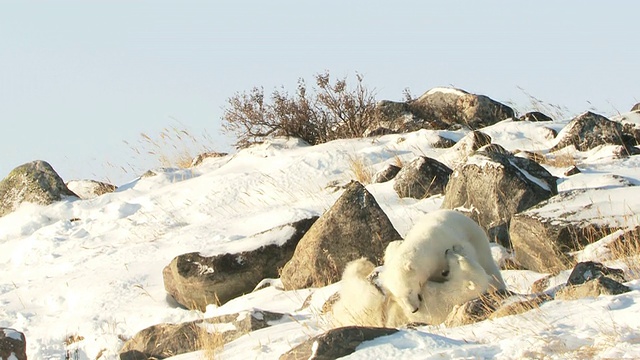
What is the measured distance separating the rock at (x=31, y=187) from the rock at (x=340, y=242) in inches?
247

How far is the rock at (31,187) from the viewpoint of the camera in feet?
46.4

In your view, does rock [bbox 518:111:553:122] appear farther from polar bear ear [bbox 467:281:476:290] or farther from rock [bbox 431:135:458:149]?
polar bear ear [bbox 467:281:476:290]

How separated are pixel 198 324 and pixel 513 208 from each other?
138 inches

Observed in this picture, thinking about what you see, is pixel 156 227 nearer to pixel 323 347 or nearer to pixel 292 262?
pixel 292 262

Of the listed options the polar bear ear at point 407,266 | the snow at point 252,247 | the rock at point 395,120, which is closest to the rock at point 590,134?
the snow at point 252,247

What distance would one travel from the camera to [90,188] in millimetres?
15461

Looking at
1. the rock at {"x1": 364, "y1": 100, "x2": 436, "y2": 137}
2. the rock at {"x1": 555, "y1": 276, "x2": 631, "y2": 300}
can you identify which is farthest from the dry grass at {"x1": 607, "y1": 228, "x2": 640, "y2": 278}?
the rock at {"x1": 364, "y1": 100, "x2": 436, "y2": 137}

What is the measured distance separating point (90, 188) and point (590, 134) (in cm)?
768

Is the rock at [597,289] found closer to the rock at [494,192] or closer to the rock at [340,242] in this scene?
the rock at [340,242]

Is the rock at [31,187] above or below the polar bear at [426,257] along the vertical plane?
below

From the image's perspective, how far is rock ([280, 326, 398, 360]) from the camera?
15.4 feet

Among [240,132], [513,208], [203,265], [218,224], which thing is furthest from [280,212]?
[240,132]

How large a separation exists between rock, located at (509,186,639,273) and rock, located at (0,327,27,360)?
414cm

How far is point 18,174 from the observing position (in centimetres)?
1446
